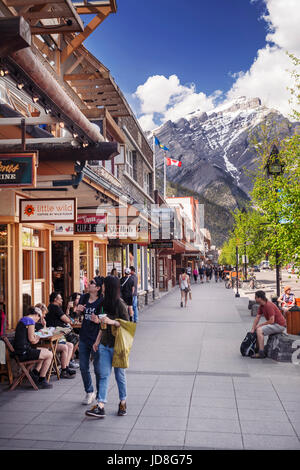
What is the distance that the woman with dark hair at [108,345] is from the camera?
5.64m

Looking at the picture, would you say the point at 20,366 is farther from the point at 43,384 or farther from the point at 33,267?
the point at 33,267

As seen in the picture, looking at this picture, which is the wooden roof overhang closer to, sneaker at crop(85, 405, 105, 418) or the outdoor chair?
sneaker at crop(85, 405, 105, 418)

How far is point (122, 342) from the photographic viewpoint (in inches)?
220

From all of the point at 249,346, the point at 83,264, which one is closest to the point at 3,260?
the point at 249,346

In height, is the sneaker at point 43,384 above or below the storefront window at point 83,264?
below

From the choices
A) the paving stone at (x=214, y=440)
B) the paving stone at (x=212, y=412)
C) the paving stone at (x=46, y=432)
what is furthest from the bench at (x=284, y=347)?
the paving stone at (x=46, y=432)

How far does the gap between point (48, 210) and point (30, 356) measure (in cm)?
254

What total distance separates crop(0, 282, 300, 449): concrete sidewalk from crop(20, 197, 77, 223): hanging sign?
2.77 meters

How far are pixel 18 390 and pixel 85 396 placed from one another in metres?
1.18

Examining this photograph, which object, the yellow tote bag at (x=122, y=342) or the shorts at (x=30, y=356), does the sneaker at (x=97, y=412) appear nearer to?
the yellow tote bag at (x=122, y=342)

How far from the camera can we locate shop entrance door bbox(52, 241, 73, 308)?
1379 cm

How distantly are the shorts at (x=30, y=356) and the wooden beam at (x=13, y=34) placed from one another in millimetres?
4847

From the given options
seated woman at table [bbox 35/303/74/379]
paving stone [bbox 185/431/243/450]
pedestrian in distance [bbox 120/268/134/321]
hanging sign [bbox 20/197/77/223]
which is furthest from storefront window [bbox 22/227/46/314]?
paving stone [bbox 185/431/243/450]

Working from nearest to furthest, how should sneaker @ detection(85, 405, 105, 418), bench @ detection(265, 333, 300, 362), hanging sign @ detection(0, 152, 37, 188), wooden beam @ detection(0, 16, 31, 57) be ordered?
wooden beam @ detection(0, 16, 31, 57) → hanging sign @ detection(0, 152, 37, 188) → sneaker @ detection(85, 405, 105, 418) → bench @ detection(265, 333, 300, 362)
